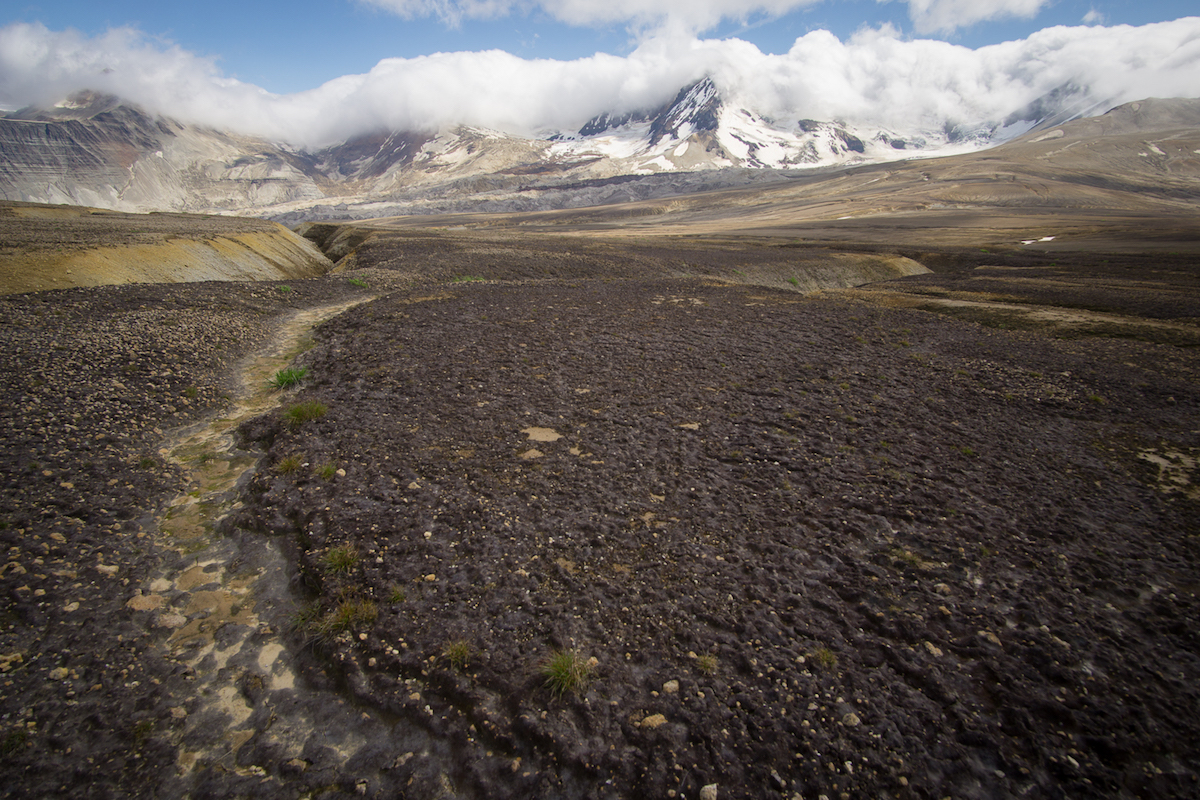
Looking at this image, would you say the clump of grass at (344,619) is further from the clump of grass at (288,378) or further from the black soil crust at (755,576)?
the clump of grass at (288,378)

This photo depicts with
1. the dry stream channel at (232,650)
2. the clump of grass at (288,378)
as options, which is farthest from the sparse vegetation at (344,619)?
the clump of grass at (288,378)

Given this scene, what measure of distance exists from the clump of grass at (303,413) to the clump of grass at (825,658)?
28.8ft

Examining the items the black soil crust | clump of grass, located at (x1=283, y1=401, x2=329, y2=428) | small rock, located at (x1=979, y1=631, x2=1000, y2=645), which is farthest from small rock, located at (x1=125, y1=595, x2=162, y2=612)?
small rock, located at (x1=979, y1=631, x2=1000, y2=645)

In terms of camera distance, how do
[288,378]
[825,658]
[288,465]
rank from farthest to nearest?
1. [288,378]
2. [288,465]
3. [825,658]

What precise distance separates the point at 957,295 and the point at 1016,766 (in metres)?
27.3

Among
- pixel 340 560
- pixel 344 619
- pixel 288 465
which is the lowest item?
pixel 344 619

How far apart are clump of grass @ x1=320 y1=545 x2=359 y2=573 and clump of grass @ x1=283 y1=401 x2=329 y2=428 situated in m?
4.09

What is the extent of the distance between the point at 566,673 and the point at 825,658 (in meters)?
2.42

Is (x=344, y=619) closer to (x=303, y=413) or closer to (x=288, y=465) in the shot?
(x=288, y=465)

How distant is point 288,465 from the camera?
299 inches

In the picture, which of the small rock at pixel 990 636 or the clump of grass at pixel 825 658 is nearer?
the clump of grass at pixel 825 658

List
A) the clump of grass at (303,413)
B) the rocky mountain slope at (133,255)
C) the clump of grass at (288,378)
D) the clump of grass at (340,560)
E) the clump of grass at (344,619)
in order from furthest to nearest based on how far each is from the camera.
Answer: the rocky mountain slope at (133,255) < the clump of grass at (288,378) < the clump of grass at (303,413) < the clump of grass at (340,560) < the clump of grass at (344,619)

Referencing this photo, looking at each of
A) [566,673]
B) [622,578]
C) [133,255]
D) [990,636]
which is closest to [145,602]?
[566,673]

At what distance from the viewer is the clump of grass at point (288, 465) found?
7.54 meters
